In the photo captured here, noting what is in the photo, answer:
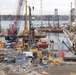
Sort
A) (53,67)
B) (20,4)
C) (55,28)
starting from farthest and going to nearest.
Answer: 1. (55,28)
2. (20,4)
3. (53,67)

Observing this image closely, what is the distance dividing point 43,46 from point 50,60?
18.6 m

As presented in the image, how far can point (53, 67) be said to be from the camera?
28.5m

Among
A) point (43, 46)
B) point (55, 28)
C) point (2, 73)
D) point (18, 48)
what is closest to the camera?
point (2, 73)

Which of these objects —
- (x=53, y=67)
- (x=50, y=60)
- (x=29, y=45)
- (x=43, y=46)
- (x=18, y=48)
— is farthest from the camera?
(x=43, y=46)

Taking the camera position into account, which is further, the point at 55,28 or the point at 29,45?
the point at 55,28

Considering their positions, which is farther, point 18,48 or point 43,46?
point 43,46

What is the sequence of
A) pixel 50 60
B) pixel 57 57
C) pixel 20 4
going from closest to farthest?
pixel 50 60 → pixel 57 57 → pixel 20 4

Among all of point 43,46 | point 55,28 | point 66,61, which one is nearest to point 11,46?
point 43,46

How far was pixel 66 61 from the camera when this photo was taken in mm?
31969

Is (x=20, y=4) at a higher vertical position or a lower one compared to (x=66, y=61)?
higher

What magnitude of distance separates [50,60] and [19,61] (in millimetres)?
3705

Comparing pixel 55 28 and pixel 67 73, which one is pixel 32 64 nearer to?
pixel 67 73

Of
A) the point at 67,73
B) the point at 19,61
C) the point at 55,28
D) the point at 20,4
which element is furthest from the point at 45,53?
the point at 55,28

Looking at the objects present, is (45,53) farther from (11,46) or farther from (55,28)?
(55,28)
